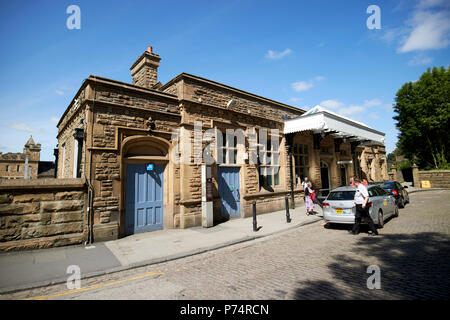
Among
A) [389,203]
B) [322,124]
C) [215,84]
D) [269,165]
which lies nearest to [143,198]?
[215,84]

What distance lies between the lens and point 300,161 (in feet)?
50.2

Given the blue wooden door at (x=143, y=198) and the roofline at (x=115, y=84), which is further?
the blue wooden door at (x=143, y=198)

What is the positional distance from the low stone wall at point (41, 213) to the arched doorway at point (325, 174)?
1543 cm

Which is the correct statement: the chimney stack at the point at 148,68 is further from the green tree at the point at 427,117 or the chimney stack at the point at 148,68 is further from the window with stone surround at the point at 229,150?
the green tree at the point at 427,117

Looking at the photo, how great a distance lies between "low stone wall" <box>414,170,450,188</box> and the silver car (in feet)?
72.0

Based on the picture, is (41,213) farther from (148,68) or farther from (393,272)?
(393,272)

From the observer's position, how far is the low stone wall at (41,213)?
21.5 feet

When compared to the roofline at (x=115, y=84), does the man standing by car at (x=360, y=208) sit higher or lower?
lower

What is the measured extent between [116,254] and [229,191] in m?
5.83

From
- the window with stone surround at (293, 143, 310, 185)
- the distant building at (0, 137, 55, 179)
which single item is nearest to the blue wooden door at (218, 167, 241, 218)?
the window with stone surround at (293, 143, 310, 185)

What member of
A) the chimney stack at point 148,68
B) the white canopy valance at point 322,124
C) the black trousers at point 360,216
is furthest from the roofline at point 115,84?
the black trousers at point 360,216

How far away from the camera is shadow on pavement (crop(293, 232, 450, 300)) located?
368cm

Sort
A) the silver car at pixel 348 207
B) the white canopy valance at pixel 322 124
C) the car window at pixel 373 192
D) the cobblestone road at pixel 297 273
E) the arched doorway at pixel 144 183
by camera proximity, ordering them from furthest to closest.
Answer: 1. the white canopy valance at pixel 322 124
2. the car window at pixel 373 192
3. the arched doorway at pixel 144 183
4. the silver car at pixel 348 207
5. the cobblestone road at pixel 297 273
